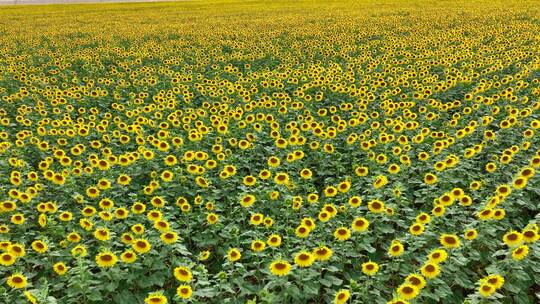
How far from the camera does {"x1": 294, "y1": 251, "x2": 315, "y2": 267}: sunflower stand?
4109 mm

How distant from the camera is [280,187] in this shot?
600 cm

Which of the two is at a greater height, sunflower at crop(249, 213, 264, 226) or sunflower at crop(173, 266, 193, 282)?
sunflower at crop(173, 266, 193, 282)

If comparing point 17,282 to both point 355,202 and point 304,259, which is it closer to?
point 304,259

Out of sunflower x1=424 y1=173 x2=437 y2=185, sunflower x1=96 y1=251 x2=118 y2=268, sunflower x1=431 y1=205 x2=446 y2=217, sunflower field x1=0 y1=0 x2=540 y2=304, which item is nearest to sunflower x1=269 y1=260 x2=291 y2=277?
sunflower field x1=0 y1=0 x2=540 y2=304

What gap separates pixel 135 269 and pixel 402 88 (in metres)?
8.51

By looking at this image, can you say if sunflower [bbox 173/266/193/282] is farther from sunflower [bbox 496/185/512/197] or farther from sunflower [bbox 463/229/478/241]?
sunflower [bbox 496/185/512/197]

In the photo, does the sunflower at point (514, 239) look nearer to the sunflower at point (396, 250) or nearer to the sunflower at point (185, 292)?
the sunflower at point (396, 250)

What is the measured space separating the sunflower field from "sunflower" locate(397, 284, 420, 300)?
1 centimetres

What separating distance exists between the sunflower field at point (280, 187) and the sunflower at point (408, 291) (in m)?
0.01

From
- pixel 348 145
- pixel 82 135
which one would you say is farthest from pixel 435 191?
pixel 82 135

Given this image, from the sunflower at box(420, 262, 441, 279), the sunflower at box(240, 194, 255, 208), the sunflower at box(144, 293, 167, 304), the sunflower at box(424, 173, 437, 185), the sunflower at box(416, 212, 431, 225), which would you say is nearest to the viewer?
the sunflower at box(144, 293, 167, 304)

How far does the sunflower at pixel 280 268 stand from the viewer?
4008mm

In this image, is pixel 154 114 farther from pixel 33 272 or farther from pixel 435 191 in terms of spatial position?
pixel 435 191

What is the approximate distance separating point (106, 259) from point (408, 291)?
110 inches
